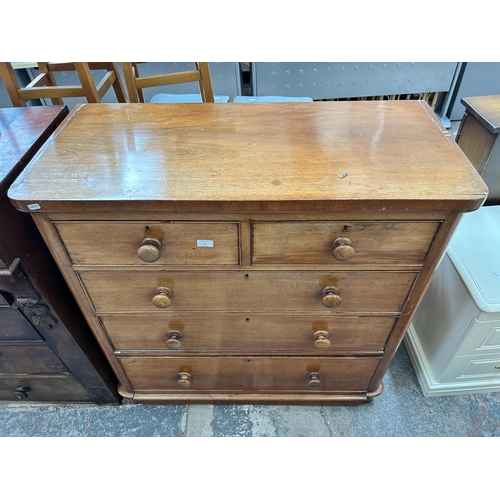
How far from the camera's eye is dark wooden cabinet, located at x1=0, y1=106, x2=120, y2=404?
867 mm

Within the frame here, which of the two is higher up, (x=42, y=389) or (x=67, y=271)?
(x=67, y=271)

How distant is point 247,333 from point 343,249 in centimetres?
44

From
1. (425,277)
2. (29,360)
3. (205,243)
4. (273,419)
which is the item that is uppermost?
(205,243)

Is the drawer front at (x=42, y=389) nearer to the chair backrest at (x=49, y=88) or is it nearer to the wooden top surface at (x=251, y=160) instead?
the wooden top surface at (x=251, y=160)

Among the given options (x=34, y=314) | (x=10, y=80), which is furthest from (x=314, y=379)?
(x=10, y=80)

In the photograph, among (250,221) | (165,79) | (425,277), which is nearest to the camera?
(250,221)

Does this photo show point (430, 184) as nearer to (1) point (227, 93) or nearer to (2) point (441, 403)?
(2) point (441, 403)

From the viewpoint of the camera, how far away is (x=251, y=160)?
32.7 inches

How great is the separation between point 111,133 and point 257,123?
391 millimetres

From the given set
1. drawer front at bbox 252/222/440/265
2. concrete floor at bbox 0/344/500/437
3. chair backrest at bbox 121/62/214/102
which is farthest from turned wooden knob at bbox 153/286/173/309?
chair backrest at bbox 121/62/214/102

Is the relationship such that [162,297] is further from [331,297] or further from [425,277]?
[425,277]

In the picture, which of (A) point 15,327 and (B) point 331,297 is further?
(A) point 15,327

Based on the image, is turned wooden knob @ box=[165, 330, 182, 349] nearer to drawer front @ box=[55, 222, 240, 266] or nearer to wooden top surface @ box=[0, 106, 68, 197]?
drawer front @ box=[55, 222, 240, 266]

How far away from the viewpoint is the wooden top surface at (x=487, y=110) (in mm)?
1181
